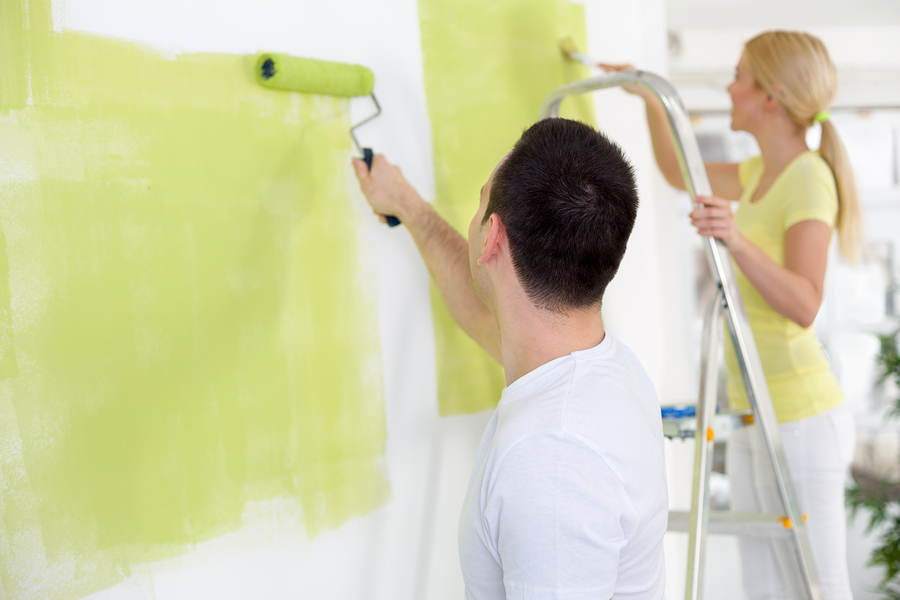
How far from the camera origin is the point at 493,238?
2.87 feet

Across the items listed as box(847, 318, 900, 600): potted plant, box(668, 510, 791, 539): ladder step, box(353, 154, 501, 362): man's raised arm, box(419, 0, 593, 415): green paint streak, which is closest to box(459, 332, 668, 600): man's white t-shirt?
box(353, 154, 501, 362): man's raised arm

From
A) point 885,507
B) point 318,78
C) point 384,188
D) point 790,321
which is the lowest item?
point 885,507

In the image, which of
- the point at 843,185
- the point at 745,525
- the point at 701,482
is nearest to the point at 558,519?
the point at 701,482

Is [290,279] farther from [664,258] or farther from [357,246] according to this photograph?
[664,258]

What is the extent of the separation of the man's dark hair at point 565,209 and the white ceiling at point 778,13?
7.22ft

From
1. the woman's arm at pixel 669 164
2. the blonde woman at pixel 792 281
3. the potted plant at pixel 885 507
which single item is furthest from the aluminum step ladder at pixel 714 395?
the potted plant at pixel 885 507

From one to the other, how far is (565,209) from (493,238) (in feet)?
0.37

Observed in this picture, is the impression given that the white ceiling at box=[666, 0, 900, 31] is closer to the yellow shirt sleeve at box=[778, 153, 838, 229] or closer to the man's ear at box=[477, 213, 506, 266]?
the yellow shirt sleeve at box=[778, 153, 838, 229]

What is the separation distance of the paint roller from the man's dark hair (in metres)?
0.41

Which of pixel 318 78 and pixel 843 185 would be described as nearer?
pixel 318 78

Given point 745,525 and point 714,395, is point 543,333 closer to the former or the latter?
point 714,395

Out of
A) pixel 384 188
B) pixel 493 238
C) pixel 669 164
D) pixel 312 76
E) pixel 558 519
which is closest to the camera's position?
pixel 558 519

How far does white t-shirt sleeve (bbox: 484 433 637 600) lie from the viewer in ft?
2.33

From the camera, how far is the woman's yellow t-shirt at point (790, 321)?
152cm
